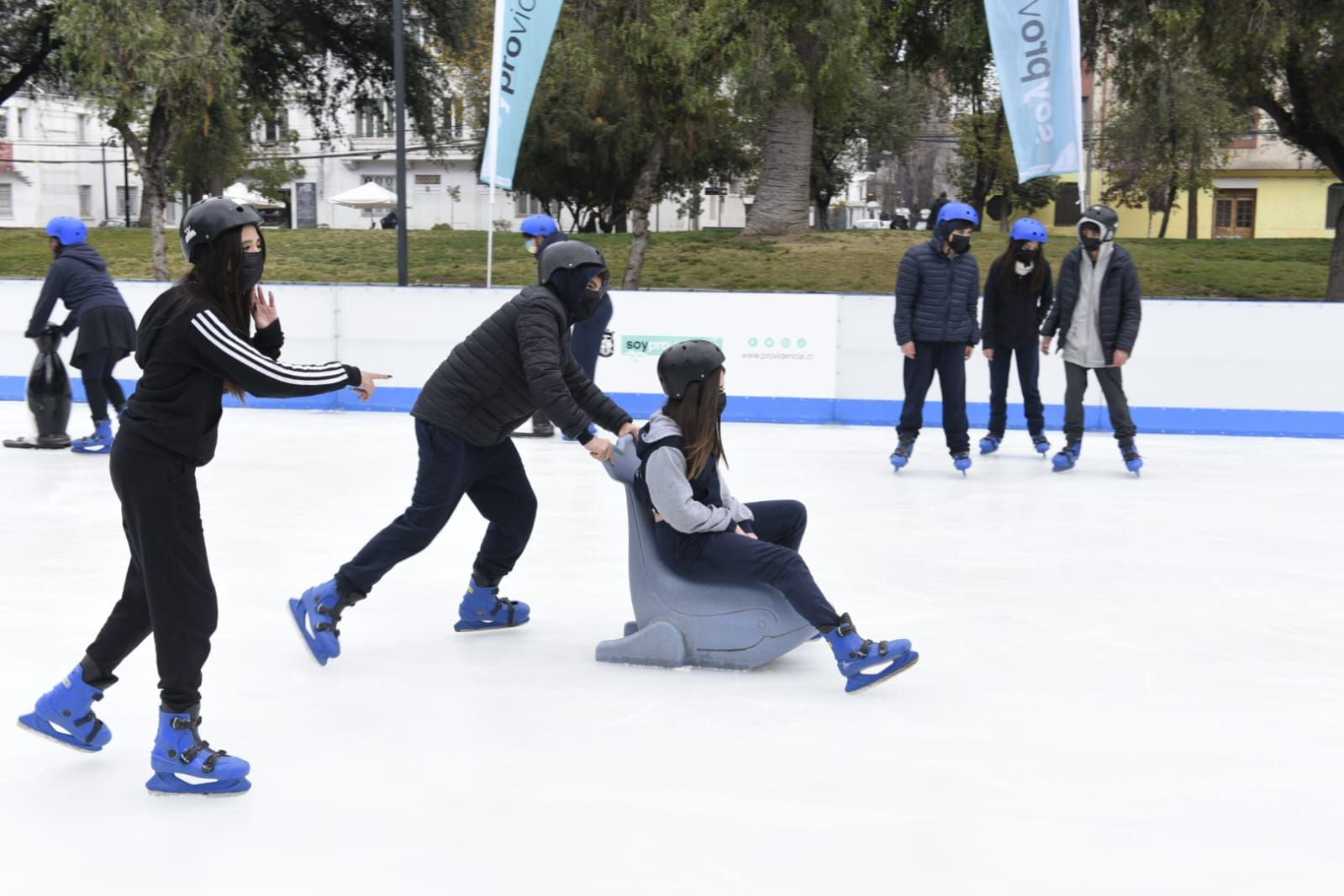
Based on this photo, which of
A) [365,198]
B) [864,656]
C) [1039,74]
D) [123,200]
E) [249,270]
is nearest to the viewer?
[249,270]

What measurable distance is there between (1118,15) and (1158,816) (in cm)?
1631

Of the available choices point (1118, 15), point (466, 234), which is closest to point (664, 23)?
A: point (1118, 15)

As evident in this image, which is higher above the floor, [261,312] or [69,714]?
[261,312]

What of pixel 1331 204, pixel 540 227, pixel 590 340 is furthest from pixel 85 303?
pixel 1331 204

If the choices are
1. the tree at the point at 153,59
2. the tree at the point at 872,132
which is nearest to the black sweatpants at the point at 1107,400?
the tree at the point at 153,59

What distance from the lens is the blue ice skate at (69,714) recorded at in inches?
138

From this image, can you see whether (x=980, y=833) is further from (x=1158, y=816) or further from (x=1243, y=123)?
(x=1243, y=123)

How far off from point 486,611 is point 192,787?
1.69 meters

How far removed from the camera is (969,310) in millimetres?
8578

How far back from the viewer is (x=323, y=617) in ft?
14.8

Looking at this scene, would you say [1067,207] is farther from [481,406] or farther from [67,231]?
[481,406]

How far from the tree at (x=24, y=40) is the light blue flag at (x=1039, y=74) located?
16147 mm

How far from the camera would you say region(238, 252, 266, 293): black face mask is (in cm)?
329

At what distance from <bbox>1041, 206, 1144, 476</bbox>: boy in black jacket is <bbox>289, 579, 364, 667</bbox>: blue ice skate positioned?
18.1ft
